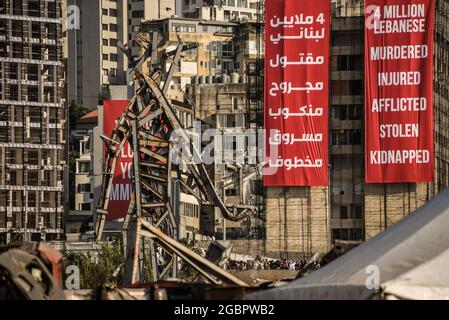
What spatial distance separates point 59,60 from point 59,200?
10.1 metres

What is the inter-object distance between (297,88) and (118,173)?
2703 cm

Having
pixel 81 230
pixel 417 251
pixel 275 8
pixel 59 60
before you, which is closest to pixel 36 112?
pixel 59 60

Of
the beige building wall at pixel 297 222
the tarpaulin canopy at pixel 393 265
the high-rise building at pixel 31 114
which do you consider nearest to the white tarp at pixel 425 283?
the tarpaulin canopy at pixel 393 265

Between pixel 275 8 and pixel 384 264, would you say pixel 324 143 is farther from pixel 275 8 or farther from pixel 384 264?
pixel 384 264

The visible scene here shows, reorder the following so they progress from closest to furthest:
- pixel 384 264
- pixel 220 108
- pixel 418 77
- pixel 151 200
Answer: pixel 384 264 < pixel 151 200 < pixel 418 77 < pixel 220 108

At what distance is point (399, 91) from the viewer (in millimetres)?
150000

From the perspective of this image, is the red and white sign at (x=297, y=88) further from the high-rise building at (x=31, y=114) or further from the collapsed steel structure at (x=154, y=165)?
the collapsed steel structure at (x=154, y=165)

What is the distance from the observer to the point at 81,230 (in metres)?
183

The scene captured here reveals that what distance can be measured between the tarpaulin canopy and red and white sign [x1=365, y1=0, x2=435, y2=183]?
371 feet

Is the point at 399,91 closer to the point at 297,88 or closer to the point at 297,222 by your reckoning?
the point at 297,88

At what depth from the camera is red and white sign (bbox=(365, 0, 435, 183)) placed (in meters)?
149

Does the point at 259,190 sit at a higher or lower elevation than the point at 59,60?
lower

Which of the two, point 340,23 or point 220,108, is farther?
point 220,108

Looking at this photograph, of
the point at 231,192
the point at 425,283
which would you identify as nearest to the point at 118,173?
the point at 231,192
